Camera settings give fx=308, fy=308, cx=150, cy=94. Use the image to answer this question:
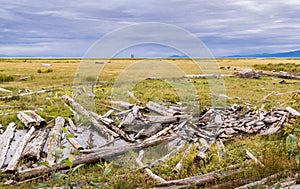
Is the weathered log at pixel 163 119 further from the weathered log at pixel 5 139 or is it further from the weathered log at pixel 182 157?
the weathered log at pixel 5 139

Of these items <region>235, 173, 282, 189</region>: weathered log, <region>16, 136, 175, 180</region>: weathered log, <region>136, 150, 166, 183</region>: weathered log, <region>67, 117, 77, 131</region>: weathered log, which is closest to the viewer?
<region>235, 173, 282, 189</region>: weathered log

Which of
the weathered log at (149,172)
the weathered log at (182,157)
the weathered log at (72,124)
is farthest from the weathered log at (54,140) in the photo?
the weathered log at (182,157)

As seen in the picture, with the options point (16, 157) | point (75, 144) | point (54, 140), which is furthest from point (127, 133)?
point (16, 157)

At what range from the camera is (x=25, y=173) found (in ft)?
25.8

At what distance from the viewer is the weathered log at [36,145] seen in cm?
924

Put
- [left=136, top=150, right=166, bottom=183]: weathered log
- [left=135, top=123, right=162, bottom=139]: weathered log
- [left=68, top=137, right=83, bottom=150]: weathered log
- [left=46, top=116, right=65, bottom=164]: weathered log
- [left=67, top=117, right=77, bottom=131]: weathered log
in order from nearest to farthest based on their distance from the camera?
[left=136, top=150, right=166, bottom=183]: weathered log < [left=46, top=116, right=65, bottom=164]: weathered log < [left=68, top=137, right=83, bottom=150]: weathered log < [left=135, top=123, right=162, bottom=139]: weathered log < [left=67, top=117, right=77, bottom=131]: weathered log

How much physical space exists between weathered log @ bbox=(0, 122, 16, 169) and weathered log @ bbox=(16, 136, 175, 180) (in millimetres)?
1425

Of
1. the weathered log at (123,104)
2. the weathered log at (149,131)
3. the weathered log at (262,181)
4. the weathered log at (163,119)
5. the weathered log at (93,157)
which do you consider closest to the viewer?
the weathered log at (262,181)

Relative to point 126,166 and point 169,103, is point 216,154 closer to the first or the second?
point 126,166

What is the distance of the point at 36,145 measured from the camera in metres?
9.84

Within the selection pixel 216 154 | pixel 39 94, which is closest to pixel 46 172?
pixel 216 154

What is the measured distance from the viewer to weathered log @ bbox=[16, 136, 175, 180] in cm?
792

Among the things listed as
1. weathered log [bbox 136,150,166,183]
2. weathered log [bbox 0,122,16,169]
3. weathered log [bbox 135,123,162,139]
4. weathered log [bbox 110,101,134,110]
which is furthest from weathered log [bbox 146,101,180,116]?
weathered log [bbox 0,122,16,169]

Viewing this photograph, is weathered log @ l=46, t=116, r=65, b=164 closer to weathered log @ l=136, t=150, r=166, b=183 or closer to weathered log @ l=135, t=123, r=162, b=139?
weathered log @ l=136, t=150, r=166, b=183
